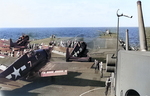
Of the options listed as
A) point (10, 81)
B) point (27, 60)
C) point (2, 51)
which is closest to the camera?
point (10, 81)

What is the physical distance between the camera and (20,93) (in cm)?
833

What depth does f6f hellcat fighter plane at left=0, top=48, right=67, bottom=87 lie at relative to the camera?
8.27 meters

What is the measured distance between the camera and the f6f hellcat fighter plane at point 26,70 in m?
8.27

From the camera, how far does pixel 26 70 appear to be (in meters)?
9.73

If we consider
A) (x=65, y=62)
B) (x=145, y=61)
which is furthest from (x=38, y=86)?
(x=145, y=61)

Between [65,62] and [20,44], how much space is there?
7008 millimetres

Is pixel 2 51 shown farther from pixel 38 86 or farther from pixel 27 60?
pixel 38 86

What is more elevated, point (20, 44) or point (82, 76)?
point (20, 44)

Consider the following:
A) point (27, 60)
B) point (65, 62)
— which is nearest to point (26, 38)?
point (65, 62)

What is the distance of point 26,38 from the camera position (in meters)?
19.1

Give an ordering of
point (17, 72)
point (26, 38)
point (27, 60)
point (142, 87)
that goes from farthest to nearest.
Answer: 1. point (26, 38)
2. point (27, 60)
3. point (17, 72)
4. point (142, 87)

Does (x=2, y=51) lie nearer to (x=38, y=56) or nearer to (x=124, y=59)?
(x=38, y=56)

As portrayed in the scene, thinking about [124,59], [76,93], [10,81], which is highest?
[124,59]

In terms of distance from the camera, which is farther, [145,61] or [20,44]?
[20,44]
